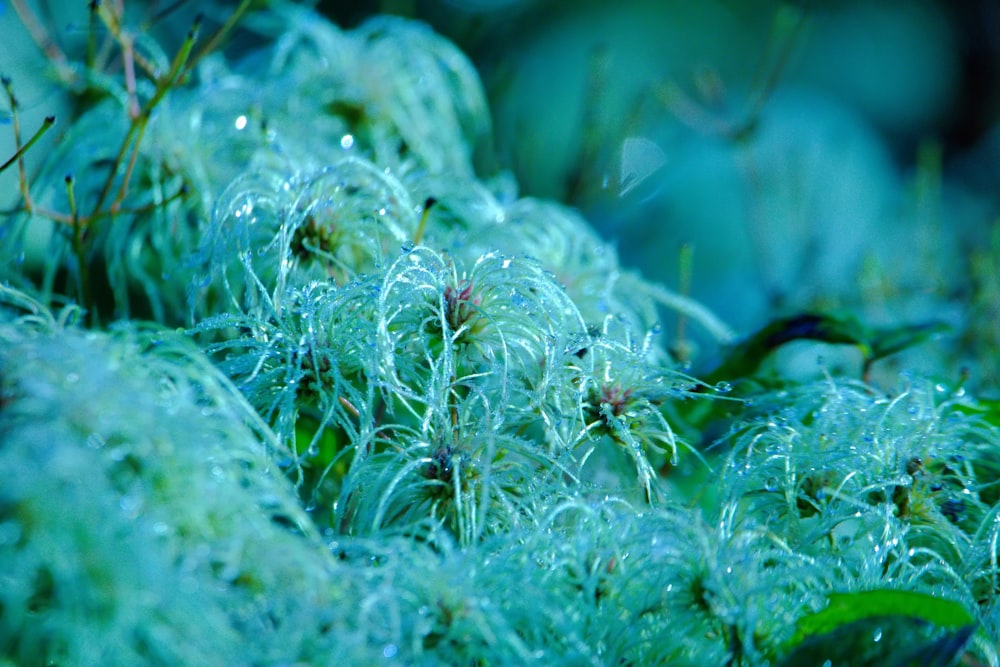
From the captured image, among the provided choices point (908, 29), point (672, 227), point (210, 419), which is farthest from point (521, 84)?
point (210, 419)

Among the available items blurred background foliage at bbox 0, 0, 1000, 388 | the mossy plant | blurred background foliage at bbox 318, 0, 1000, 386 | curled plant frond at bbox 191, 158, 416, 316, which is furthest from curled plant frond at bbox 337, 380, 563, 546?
blurred background foliage at bbox 318, 0, 1000, 386

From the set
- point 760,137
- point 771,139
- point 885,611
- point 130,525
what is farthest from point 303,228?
point 771,139

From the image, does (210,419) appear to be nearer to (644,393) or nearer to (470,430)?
(470,430)

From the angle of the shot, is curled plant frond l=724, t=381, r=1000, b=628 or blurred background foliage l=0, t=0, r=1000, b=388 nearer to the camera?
curled plant frond l=724, t=381, r=1000, b=628

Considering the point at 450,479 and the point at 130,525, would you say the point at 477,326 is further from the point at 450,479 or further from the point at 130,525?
the point at 130,525

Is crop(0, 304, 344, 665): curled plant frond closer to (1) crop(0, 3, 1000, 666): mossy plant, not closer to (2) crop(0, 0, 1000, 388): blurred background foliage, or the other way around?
(1) crop(0, 3, 1000, 666): mossy plant

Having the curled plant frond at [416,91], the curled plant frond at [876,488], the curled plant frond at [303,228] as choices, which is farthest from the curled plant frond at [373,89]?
the curled plant frond at [876,488]
